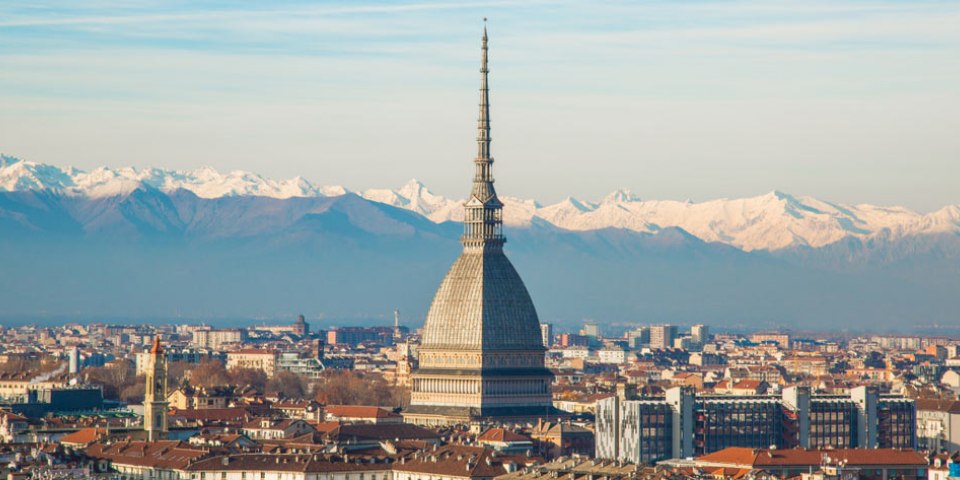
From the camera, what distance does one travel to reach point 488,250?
144250 millimetres

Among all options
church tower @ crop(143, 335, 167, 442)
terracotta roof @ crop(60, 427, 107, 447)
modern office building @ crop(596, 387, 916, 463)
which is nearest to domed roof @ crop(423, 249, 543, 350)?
modern office building @ crop(596, 387, 916, 463)

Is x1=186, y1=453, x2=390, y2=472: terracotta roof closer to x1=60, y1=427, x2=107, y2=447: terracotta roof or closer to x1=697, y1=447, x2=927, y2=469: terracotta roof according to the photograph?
x1=60, y1=427, x2=107, y2=447: terracotta roof

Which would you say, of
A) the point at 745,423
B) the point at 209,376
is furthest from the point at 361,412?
the point at 209,376

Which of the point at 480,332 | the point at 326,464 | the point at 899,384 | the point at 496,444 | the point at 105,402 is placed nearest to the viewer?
the point at 326,464

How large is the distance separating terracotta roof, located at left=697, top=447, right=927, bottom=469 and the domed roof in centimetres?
3949

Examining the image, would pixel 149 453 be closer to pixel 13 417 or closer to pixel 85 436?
pixel 85 436

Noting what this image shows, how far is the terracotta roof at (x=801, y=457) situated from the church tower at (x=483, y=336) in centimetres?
3846

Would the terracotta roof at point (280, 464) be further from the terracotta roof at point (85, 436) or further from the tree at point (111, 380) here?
the tree at point (111, 380)

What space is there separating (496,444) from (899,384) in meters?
80.6

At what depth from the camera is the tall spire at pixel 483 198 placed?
144 m

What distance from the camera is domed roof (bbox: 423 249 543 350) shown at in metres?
143

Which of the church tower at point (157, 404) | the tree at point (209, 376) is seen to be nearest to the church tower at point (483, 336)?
the church tower at point (157, 404)

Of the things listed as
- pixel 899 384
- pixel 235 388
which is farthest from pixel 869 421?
pixel 899 384

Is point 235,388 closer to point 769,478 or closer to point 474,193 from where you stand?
point 474,193
